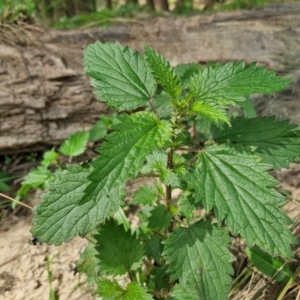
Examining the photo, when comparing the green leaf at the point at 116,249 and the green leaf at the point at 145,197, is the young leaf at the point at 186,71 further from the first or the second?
the green leaf at the point at 116,249

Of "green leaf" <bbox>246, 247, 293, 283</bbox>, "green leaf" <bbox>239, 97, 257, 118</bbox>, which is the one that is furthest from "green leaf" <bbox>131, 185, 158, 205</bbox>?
"green leaf" <bbox>239, 97, 257, 118</bbox>

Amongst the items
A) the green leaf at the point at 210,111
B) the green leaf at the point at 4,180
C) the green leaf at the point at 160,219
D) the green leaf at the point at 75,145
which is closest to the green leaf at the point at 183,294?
the green leaf at the point at 160,219

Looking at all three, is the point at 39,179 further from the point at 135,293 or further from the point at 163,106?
the point at 135,293

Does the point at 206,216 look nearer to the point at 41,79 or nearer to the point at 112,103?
the point at 112,103

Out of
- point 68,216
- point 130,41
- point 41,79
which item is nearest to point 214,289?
point 68,216

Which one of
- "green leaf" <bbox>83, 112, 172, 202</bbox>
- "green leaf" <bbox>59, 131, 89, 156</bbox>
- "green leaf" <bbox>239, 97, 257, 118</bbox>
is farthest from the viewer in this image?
"green leaf" <bbox>59, 131, 89, 156</bbox>

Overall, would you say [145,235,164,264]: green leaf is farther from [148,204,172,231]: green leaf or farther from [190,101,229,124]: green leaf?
[190,101,229,124]: green leaf
